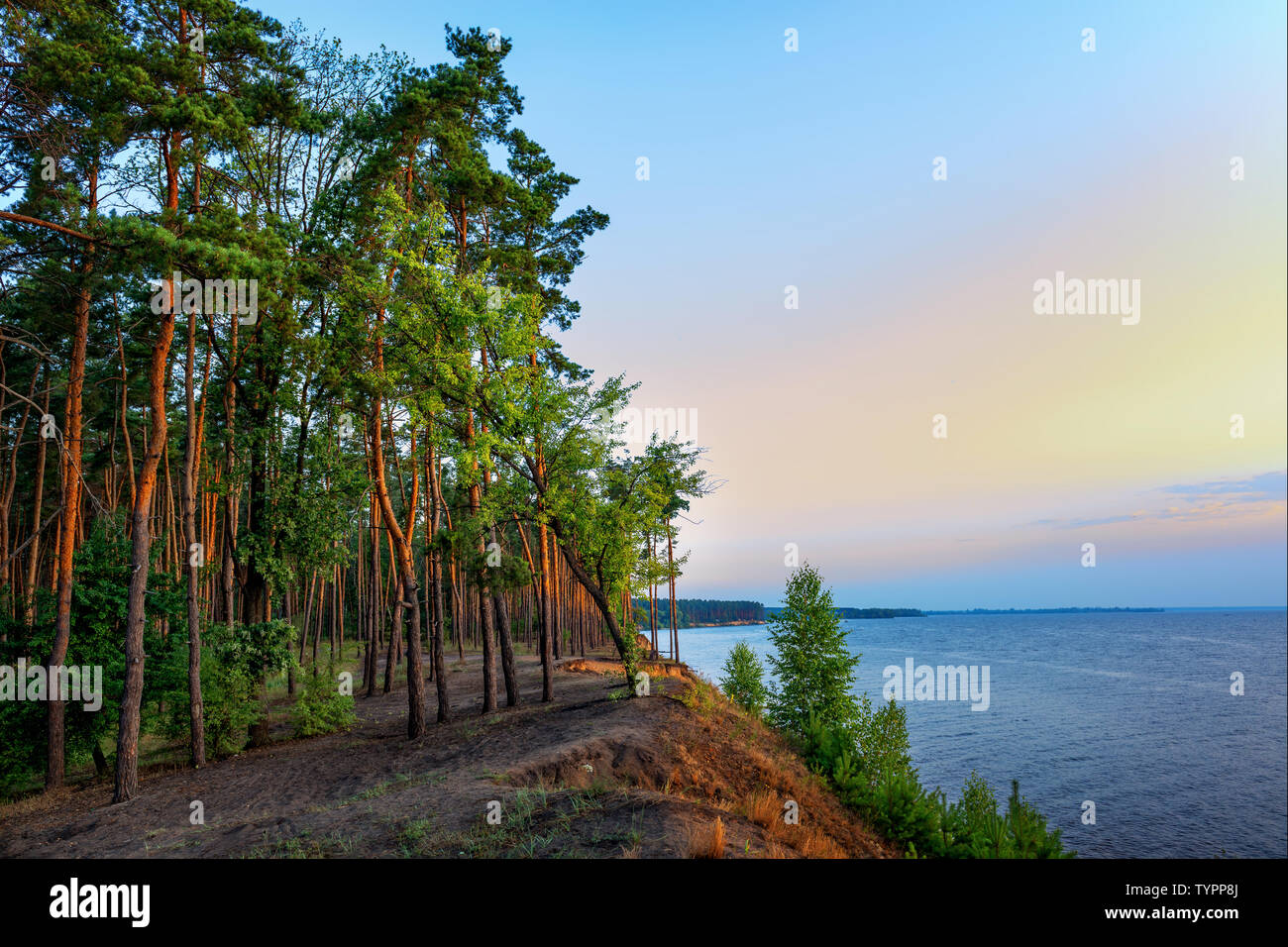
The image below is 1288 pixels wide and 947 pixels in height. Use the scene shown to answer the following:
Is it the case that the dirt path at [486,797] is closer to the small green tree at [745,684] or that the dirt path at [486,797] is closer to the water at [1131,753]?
the water at [1131,753]

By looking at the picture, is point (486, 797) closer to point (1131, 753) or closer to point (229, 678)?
point (229, 678)

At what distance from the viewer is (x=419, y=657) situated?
1750cm

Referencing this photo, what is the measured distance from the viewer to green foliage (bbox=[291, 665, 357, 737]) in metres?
19.9

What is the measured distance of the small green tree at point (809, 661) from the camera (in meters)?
24.4

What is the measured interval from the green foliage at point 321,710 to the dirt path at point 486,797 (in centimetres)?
43

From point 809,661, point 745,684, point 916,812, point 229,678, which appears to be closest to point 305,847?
point 229,678

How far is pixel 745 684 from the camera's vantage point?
105ft

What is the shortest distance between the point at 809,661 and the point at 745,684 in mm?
7763

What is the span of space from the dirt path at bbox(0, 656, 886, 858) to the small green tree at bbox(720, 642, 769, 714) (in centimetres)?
1041

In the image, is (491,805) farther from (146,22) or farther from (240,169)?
(240,169)

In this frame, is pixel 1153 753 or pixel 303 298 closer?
pixel 303 298

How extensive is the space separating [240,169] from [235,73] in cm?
474

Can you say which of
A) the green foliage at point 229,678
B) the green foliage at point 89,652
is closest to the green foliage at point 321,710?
the green foliage at point 229,678
